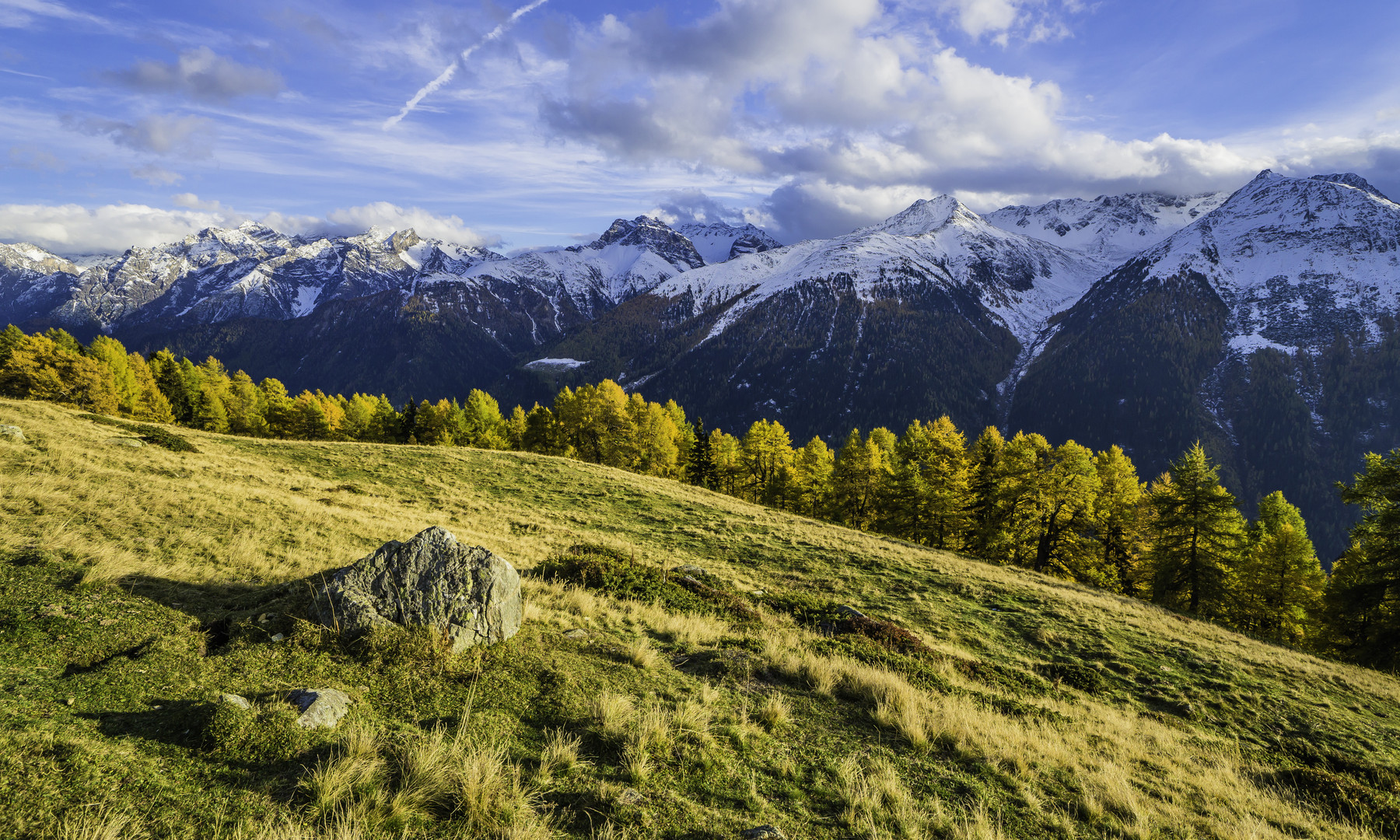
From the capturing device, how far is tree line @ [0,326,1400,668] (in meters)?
36.0

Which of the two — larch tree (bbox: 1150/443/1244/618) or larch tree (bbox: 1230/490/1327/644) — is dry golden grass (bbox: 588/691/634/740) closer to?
larch tree (bbox: 1150/443/1244/618)

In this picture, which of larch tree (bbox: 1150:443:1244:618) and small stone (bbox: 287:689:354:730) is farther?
larch tree (bbox: 1150:443:1244:618)

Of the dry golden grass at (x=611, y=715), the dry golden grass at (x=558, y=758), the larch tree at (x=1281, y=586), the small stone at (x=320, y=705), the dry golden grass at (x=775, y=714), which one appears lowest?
the larch tree at (x=1281, y=586)

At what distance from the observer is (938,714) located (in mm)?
9391

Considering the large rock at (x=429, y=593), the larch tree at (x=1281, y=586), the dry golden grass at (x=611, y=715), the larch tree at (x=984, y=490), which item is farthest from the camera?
the larch tree at (x=984, y=490)

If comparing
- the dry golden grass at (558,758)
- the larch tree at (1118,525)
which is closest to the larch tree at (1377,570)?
the larch tree at (1118,525)

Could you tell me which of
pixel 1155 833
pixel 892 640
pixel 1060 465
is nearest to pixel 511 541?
pixel 892 640

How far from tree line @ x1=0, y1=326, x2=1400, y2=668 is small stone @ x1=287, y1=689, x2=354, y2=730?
141ft

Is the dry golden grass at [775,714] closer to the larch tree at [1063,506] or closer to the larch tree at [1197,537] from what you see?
the larch tree at [1063,506]

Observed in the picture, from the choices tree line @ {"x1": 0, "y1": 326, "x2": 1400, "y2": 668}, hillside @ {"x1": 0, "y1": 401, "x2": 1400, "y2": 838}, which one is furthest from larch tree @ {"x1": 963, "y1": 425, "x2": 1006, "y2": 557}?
hillside @ {"x1": 0, "y1": 401, "x2": 1400, "y2": 838}

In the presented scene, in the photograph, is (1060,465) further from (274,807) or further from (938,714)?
(274,807)

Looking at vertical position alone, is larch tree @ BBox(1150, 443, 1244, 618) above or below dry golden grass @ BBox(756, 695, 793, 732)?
below

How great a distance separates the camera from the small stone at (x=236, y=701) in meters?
6.02

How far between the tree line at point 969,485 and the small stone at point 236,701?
43.9 metres
